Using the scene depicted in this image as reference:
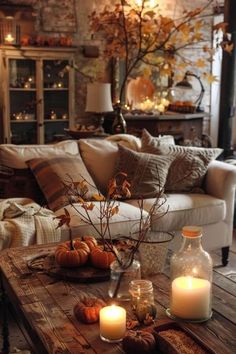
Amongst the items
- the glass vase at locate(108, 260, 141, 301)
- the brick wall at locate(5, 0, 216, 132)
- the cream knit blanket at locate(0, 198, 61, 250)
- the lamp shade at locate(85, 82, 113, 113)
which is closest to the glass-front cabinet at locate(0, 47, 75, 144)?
the brick wall at locate(5, 0, 216, 132)

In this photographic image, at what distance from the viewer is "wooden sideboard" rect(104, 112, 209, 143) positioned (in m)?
6.22

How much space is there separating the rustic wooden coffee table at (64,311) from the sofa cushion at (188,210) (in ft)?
3.94

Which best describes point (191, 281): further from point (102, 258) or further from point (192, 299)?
point (102, 258)

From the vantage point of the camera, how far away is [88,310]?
66.2 inches

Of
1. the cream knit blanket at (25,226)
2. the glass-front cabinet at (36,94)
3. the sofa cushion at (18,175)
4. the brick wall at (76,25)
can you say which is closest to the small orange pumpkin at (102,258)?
the cream knit blanket at (25,226)

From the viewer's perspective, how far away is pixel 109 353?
1.51 metres

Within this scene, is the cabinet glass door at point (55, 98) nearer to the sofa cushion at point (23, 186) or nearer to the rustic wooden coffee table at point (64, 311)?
the sofa cushion at point (23, 186)

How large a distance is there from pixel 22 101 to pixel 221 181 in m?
3.25

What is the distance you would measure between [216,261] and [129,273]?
220 cm

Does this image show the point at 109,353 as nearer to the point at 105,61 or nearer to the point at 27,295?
the point at 27,295

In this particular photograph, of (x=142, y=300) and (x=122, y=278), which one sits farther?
(x=122, y=278)

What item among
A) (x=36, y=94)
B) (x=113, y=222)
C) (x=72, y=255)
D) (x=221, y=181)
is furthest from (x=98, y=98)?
(x=72, y=255)

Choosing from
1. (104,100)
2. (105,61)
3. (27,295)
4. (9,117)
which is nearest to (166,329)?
(27,295)

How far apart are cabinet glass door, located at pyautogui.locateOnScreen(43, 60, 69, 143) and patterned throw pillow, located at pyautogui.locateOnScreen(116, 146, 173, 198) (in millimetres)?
2647
